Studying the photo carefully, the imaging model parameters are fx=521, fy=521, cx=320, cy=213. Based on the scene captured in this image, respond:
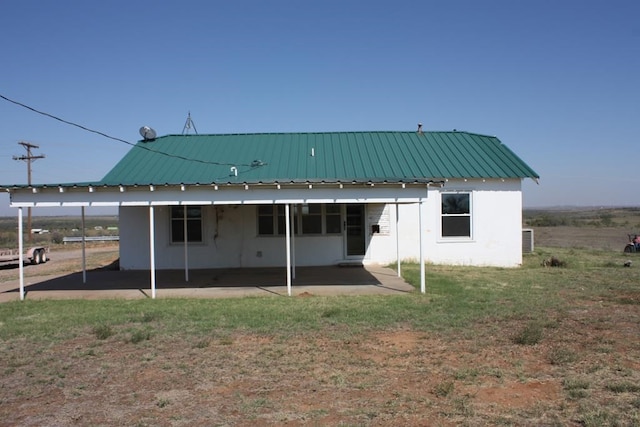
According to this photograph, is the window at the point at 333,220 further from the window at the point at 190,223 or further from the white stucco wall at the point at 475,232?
the window at the point at 190,223

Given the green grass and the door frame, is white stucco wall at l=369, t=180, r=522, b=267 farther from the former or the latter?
the green grass

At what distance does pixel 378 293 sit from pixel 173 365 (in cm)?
580

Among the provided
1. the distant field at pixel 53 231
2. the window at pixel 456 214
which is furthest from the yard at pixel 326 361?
the distant field at pixel 53 231

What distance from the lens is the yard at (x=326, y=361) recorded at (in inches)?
189

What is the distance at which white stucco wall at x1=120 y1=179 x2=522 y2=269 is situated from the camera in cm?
1666

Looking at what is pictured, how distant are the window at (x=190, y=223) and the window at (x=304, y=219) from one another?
194 centimetres

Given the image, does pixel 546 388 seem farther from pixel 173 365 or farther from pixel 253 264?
pixel 253 264

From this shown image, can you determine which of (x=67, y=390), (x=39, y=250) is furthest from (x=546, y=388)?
(x=39, y=250)

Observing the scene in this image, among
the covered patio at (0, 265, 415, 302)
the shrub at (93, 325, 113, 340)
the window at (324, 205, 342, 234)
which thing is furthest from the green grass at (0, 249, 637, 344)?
the window at (324, 205, 342, 234)

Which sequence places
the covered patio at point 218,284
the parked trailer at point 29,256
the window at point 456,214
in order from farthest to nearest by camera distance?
the parked trailer at point 29,256 < the window at point 456,214 < the covered patio at point 218,284

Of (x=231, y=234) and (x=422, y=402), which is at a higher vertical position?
(x=231, y=234)

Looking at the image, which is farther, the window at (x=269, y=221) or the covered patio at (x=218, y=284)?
the window at (x=269, y=221)

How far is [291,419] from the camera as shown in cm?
464

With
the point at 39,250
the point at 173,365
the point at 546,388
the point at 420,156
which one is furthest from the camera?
the point at 39,250
